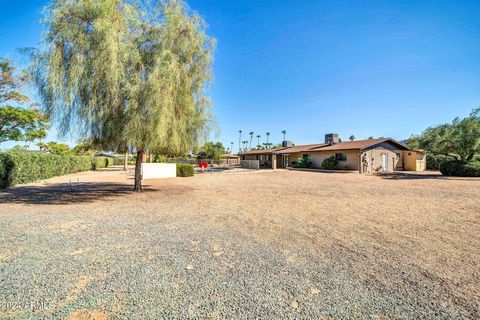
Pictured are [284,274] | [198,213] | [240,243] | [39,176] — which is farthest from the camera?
[39,176]

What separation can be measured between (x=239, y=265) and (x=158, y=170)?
17586 mm

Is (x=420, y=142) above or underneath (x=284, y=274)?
above

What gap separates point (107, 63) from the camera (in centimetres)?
795

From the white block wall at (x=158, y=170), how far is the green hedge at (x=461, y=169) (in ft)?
78.1

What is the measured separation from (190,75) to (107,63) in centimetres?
324

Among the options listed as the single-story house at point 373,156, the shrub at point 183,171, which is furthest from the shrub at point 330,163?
the shrub at point 183,171

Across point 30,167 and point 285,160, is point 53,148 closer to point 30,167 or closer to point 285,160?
point 30,167

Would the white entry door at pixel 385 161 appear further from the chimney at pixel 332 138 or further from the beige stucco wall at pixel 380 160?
the chimney at pixel 332 138

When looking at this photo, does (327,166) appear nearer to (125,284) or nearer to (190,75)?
(190,75)

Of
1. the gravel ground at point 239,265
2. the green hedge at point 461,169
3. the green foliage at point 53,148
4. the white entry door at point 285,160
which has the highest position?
the green foliage at point 53,148

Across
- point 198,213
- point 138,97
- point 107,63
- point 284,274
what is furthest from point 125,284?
point 107,63

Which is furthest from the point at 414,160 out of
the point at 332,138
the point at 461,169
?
the point at 332,138

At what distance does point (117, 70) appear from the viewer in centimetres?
803

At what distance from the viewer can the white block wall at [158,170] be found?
751 inches
